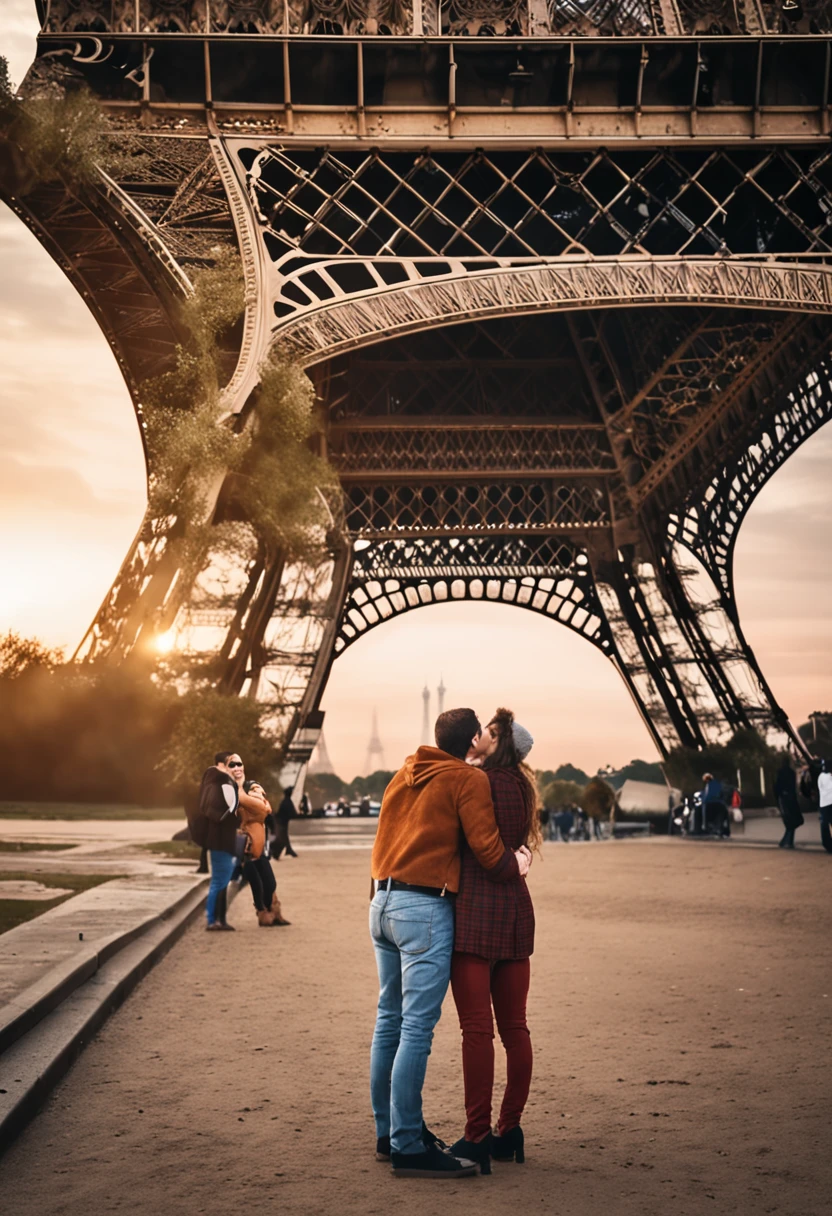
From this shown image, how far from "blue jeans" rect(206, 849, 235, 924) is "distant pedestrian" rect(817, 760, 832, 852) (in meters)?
11.5

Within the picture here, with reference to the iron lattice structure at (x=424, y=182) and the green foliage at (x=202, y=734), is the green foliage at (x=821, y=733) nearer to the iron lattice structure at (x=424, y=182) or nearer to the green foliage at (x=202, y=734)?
the iron lattice structure at (x=424, y=182)

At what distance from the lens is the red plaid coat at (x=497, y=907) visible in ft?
13.4

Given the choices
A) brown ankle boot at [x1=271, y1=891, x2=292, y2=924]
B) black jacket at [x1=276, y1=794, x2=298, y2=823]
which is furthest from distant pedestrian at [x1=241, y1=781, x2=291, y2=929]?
black jacket at [x1=276, y1=794, x2=298, y2=823]

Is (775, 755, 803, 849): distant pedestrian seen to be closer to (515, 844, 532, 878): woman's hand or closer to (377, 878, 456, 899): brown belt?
(515, 844, 532, 878): woman's hand

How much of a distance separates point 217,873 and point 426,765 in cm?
671

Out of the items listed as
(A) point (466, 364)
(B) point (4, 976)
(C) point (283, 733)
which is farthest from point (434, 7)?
(B) point (4, 976)

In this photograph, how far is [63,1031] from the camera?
5.58 meters

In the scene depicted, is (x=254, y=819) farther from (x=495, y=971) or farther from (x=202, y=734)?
(x=202, y=734)

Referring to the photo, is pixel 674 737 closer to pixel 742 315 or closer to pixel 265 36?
pixel 742 315

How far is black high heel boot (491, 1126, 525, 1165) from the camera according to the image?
4113 millimetres

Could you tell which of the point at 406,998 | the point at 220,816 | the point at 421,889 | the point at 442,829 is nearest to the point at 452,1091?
the point at 406,998

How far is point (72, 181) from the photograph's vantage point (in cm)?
1914

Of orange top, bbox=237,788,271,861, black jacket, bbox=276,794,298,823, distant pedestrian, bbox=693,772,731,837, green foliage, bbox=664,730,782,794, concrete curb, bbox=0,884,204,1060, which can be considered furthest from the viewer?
green foliage, bbox=664,730,782,794

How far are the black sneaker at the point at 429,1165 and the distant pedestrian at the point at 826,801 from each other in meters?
16.3
